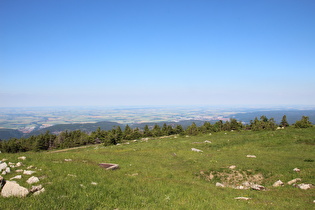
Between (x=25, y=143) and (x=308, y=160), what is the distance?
343ft

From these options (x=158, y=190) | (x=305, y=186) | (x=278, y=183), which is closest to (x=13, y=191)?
(x=158, y=190)

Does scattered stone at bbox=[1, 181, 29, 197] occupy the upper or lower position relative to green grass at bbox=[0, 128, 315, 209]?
upper

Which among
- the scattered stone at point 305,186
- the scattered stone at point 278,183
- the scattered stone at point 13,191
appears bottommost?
the scattered stone at point 278,183

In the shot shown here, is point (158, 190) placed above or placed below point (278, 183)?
above

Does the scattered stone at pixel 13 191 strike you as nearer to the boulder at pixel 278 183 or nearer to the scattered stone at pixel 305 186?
the boulder at pixel 278 183

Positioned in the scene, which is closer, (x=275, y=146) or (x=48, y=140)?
(x=275, y=146)

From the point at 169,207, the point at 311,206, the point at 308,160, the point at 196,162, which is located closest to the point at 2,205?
the point at 169,207

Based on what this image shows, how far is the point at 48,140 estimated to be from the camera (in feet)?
318

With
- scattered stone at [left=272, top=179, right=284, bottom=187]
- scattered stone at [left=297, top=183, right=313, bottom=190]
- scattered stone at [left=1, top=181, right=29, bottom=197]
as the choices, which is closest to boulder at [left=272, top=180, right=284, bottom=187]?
scattered stone at [left=272, top=179, right=284, bottom=187]

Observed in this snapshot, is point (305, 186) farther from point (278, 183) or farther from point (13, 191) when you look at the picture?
point (13, 191)

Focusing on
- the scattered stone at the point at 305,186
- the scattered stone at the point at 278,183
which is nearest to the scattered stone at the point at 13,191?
the scattered stone at the point at 278,183

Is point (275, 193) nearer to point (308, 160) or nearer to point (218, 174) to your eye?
point (218, 174)

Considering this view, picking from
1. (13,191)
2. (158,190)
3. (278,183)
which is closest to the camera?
(13,191)

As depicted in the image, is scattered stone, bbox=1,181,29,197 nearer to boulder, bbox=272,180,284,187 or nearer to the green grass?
the green grass
